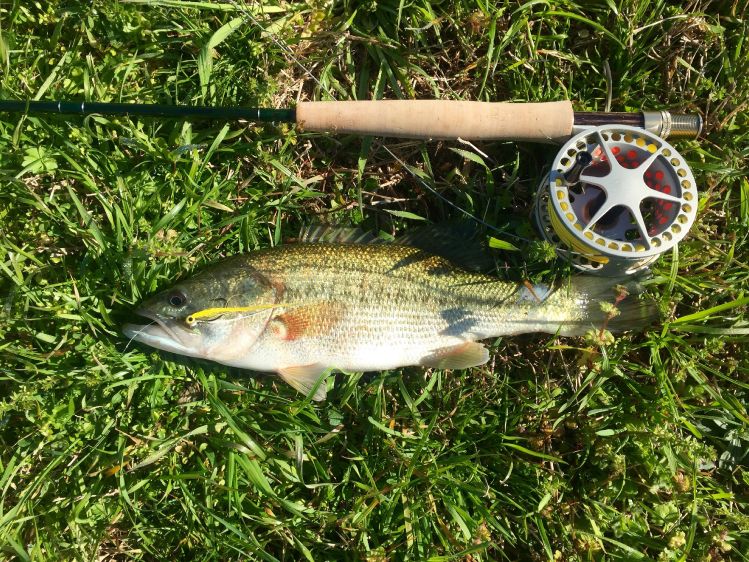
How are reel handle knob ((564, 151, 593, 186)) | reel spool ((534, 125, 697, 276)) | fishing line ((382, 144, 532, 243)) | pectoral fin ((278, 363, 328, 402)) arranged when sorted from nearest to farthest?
reel spool ((534, 125, 697, 276)) → reel handle knob ((564, 151, 593, 186)) → pectoral fin ((278, 363, 328, 402)) → fishing line ((382, 144, 532, 243))

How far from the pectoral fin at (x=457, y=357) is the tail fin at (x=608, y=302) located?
0.55 meters

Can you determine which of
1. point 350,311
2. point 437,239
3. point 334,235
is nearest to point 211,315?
point 350,311

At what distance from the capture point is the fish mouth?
313 cm

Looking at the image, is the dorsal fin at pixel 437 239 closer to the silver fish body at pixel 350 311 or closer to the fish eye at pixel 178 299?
the silver fish body at pixel 350 311

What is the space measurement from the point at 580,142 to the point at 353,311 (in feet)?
5.49

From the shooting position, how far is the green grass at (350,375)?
329cm

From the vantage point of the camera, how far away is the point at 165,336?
10.3ft

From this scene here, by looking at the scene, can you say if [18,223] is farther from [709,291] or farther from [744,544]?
[744,544]

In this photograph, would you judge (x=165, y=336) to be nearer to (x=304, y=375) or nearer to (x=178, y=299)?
(x=178, y=299)

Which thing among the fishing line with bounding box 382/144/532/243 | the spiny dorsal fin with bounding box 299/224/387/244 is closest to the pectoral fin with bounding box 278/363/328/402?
the spiny dorsal fin with bounding box 299/224/387/244

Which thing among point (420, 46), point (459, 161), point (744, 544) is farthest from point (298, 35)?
point (744, 544)

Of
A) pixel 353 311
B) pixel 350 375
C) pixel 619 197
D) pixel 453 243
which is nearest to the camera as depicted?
pixel 619 197

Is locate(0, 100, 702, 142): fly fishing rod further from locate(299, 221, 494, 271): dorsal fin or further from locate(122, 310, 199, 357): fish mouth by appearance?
locate(122, 310, 199, 357): fish mouth

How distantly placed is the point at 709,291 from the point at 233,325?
3099mm
